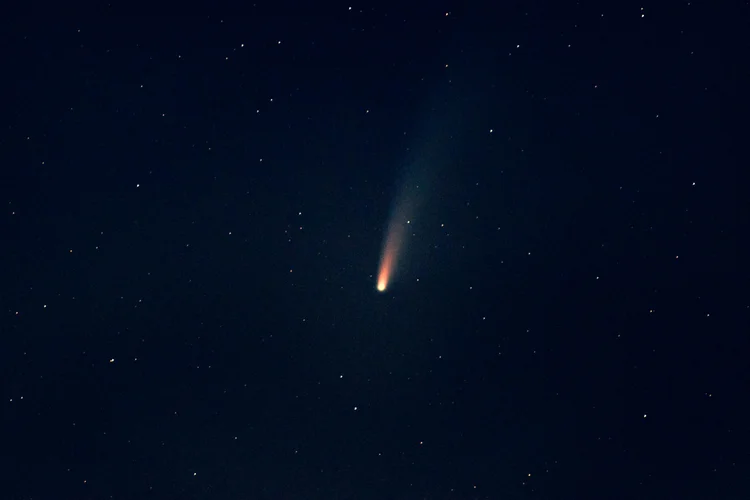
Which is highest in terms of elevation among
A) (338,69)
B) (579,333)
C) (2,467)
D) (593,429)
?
(338,69)

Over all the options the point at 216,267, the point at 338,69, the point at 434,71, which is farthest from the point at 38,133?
the point at 434,71

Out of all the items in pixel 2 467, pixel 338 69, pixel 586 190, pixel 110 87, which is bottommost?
pixel 586 190

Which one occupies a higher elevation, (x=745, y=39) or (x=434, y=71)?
(x=434, y=71)

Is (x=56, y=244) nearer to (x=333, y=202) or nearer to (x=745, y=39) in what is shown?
(x=333, y=202)

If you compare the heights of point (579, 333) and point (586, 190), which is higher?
point (586, 190)

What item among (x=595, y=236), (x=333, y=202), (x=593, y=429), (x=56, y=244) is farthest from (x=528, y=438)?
(x=56, y=244)

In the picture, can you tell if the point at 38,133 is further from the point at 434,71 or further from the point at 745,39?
the point at 745,39
